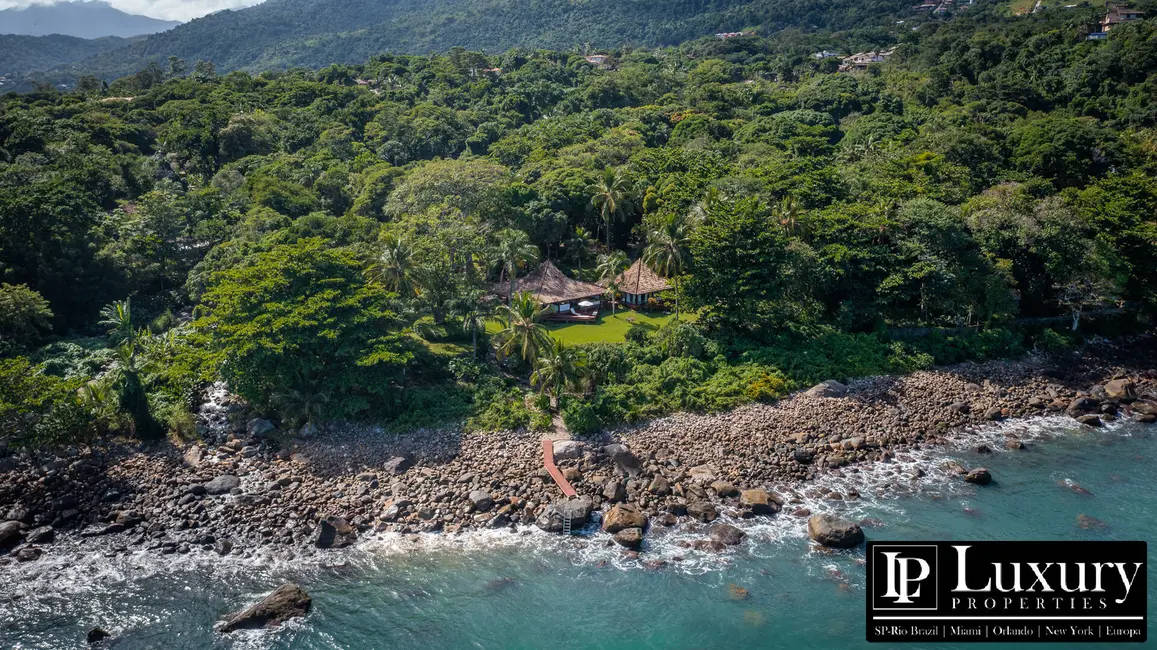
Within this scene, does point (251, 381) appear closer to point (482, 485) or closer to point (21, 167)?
point (482, 485)

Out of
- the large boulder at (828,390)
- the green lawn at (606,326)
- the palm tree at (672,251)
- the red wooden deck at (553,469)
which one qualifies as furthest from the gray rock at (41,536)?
the large boulder at (828,390)

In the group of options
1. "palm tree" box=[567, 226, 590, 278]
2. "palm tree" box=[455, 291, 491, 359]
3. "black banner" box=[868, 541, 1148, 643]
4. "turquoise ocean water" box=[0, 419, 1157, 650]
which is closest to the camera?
"black banner" box=[868, 541, 1148, 643]

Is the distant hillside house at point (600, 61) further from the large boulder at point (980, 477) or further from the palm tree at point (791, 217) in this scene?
the large boulder at point (980, 477)

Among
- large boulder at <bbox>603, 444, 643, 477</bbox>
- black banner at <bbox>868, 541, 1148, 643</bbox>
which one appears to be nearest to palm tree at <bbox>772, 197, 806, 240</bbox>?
large boulder at <bbox>603, 444, 643, 477</bbox>

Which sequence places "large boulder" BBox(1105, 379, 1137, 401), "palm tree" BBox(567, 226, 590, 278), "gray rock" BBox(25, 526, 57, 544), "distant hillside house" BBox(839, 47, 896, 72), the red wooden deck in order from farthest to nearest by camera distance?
"distant hillside house" BBox(839, 47, 896, 72) < "palm tree" BBox(567, 226, 590, 278) < "large boulder" BBox(1105, 379, 1137, 401) < the red wooden deck < "gray rock" BBox(25, 526, 57, 544)

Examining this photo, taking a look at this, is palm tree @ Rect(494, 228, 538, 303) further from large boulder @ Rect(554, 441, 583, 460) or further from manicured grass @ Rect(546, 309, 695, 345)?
large boulder @ Rect(554, 441, 583, 460)

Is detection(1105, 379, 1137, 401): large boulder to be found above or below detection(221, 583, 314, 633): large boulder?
below
